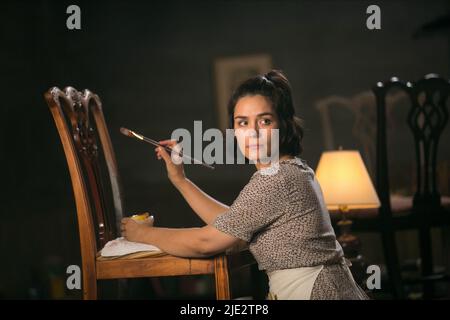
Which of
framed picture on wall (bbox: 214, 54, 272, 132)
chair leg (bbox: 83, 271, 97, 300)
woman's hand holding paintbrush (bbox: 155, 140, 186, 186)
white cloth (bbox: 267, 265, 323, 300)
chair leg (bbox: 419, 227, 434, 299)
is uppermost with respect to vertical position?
framed picture on wall (bbox: 214, 54, 272, 132)

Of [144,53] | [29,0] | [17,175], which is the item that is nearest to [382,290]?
[17,175]

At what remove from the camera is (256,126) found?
1.93 meters

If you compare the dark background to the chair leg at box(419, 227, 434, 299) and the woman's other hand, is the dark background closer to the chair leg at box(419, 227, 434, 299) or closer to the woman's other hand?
the chair leg at box(419, 227, 434, 299)

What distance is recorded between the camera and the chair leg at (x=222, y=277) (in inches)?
75.9

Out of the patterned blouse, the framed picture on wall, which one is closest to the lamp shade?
the patterned blouse

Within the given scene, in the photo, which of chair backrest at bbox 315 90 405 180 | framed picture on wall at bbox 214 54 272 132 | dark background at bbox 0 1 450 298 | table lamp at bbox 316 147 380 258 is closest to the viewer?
table lamp at bbox 316 147 380 258

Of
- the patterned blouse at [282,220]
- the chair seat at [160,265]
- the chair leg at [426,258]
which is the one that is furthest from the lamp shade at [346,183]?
the patterned blouse at [282,220]

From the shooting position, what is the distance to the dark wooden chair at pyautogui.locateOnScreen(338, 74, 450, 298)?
2.92m

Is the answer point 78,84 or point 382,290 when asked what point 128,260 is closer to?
point 382,290

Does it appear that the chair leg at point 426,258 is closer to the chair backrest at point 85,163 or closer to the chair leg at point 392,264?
the chair leg at point 392,264

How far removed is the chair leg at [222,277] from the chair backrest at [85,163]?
377 millimetres

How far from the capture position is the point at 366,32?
495 cm

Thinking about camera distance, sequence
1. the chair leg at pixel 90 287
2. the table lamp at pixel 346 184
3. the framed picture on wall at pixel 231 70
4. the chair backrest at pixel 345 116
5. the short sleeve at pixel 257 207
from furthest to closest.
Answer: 1. the framed picture on wall at pixel 231 70
2. the chair backrest at pixel 345 116
3. the table lamp at pixel 346 184
4. the chair leg at pixel 90 287
5. the short sleeve at pixel 257 207

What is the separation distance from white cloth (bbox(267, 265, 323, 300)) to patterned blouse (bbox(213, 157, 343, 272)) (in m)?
0.01
